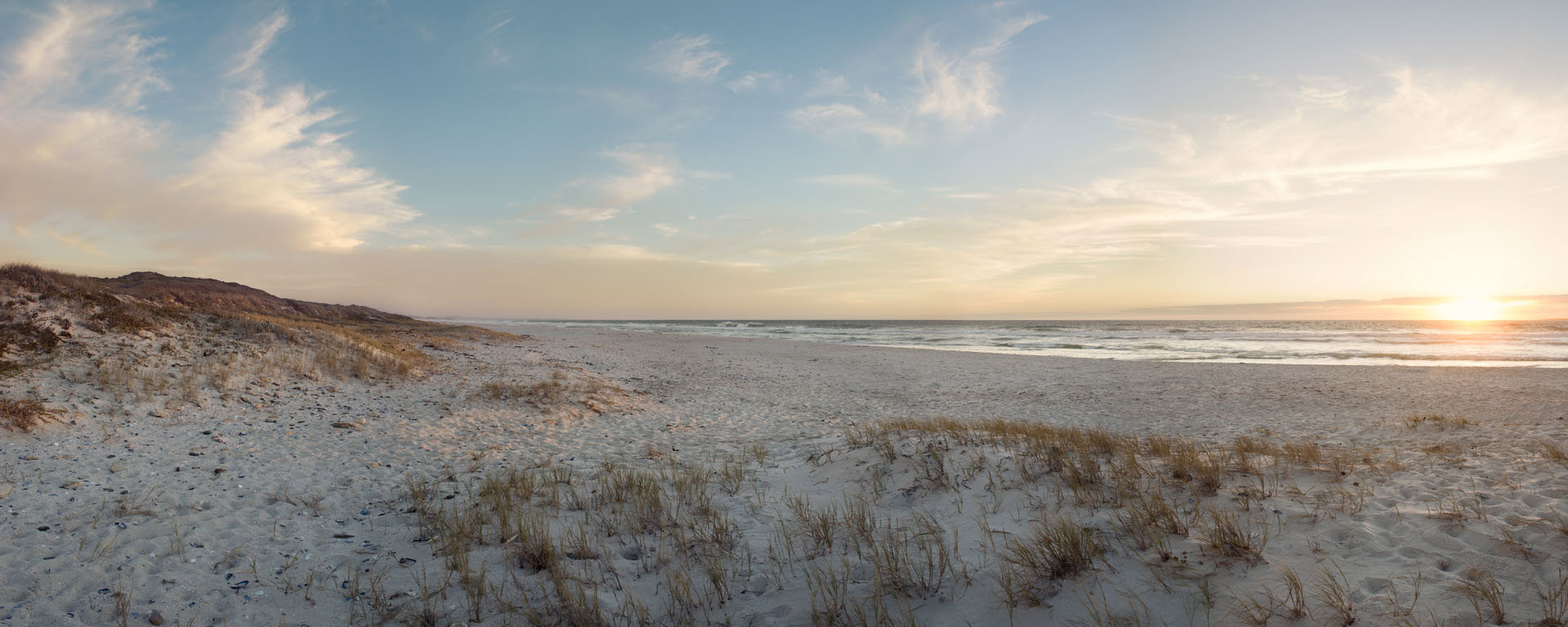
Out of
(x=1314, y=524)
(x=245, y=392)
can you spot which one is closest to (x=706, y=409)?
(x=245, y=392)

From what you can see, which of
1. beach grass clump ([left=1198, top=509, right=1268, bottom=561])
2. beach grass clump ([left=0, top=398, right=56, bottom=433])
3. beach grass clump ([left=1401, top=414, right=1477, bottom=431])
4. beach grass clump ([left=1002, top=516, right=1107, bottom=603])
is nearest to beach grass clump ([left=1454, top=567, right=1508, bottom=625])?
beach grass clump ([left=1198, top=509, right=1268, bottom=561])

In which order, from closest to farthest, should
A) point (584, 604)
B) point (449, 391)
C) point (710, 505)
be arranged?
point (584, 604) < point (710, 505) < point (449, 391)

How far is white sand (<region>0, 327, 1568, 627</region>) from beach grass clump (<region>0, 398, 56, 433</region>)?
0.24 m

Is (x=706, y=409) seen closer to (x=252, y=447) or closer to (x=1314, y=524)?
(x=252, y=447)

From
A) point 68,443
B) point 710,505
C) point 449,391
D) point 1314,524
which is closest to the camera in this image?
point 1314,524

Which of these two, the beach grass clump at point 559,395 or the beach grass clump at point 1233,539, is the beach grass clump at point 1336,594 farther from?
the beach grass clump at point 559,395

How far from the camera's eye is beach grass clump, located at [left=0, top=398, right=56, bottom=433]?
27.8ft

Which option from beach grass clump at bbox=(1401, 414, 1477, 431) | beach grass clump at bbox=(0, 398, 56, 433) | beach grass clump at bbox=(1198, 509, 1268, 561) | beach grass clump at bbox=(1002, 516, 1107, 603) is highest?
beach grass clump at bbox=(0, 398, 56, 433)

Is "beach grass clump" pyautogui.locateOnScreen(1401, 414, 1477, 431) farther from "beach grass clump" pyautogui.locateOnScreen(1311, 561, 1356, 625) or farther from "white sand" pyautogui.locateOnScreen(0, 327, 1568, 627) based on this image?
"beach grass clump" pyautogui.locateOnScreen(1311, 561, 1356, 625)

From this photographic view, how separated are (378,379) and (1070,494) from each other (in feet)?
54.0

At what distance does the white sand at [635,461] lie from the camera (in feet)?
14.6

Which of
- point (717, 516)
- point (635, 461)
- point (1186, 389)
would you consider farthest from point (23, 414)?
point (1186, 389)

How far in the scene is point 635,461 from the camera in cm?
975

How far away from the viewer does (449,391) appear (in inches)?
593
